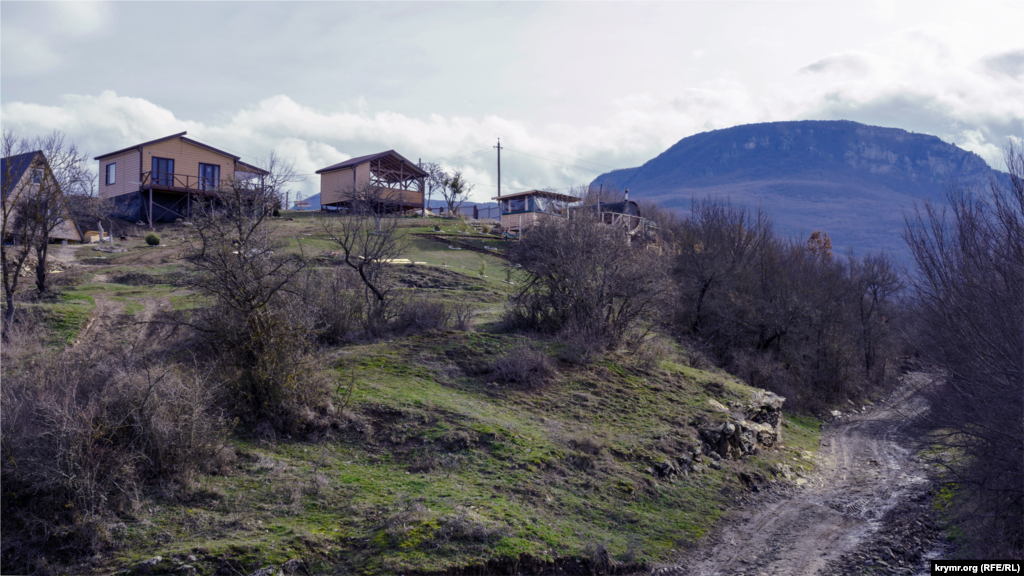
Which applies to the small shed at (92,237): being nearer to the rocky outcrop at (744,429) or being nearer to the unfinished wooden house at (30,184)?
the unfinished wooden house at (30,184)

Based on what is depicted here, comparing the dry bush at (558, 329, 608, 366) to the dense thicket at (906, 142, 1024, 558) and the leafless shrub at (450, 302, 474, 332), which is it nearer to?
the leafless shrub at (450, 302, 474, 332)

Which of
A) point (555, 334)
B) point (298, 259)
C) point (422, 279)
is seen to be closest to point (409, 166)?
point (422, 279)

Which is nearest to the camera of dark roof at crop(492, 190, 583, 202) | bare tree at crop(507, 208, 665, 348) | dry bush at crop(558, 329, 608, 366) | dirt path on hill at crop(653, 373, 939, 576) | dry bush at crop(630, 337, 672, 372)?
dirt path on hill at crop(653, 373, 939, 576)

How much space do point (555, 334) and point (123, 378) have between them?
42.0 ft

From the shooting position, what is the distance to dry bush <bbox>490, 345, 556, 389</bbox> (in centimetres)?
1539

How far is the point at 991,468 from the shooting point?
9.43 meters

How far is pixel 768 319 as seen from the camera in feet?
96.5

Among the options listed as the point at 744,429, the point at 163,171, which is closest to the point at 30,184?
the point at 744,429

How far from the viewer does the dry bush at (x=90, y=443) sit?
684 centimetres

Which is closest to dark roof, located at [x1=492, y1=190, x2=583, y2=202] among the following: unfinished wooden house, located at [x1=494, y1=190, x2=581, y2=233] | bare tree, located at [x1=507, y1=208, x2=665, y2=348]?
unfinished wooden house, located at [x1=494, y1=190, x2=581, y2=233]

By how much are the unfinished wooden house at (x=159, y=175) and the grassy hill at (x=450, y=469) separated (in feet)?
84.9

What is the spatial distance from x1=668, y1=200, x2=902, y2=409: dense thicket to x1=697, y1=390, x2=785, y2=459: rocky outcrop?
624 centimetres

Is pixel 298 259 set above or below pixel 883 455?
above

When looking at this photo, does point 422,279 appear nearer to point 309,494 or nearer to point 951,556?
point 309,494
